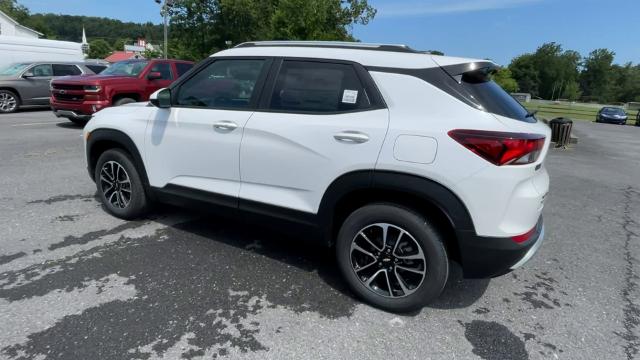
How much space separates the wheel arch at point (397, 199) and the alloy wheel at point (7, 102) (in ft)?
47.1

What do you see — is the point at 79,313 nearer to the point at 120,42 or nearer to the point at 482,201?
the point at 482,201

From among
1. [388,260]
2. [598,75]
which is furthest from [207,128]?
[598,75]

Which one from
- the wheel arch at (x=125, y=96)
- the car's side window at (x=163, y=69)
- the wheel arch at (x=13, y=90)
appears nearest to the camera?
the wheel arch at (x=125, y=96)

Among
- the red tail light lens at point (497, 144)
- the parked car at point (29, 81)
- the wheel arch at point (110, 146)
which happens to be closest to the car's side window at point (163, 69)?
the parked car at point (29, 81)

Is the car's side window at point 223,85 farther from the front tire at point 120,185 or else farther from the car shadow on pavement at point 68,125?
the car shadow on pavement at point 68,125

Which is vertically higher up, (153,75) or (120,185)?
(153,75)

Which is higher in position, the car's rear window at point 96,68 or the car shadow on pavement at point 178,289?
the car's rear window at point 96,68

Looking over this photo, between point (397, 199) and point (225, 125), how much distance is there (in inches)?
59.5

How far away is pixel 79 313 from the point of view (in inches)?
104

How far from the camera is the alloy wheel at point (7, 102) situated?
42.0 ft

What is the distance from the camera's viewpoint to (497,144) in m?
2.39

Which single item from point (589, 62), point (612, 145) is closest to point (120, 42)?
point (612, 145)

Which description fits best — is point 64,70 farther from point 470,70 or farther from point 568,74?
point 568,74

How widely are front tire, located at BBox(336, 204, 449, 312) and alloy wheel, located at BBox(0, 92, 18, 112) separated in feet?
47.6
